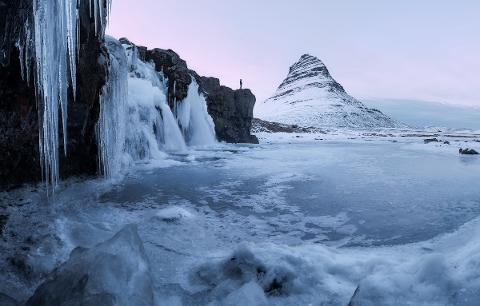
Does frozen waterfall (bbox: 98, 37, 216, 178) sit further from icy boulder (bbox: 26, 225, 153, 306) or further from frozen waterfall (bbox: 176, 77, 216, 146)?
icy boulder (bbox: 26, 225, 153, 306)

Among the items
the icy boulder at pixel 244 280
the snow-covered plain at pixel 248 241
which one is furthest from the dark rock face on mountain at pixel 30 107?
the icy boulder at pixel 244 280

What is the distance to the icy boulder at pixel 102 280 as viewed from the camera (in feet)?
10.0

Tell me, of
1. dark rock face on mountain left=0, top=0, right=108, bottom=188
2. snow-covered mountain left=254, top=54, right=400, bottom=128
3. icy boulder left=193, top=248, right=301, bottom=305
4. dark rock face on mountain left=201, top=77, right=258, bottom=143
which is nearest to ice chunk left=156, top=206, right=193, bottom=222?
icy boulder left=193, top=248, right=301, bottom=305

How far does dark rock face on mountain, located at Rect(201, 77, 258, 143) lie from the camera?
2738 centimetres

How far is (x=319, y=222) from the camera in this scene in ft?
21.7

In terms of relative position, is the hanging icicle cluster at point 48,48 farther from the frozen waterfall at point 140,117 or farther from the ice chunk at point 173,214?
the frozen waterfall at point 140,117

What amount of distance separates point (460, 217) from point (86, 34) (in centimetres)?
835

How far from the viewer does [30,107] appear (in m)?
7.67

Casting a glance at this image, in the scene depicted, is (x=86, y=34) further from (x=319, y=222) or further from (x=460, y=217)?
(x=460, y=217)

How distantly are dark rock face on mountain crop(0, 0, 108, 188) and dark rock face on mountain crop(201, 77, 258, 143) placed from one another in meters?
17.5

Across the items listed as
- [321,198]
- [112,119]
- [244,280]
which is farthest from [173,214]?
[112,119]

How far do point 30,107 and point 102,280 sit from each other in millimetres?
5650

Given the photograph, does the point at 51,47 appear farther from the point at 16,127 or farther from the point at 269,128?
the point at 269,128

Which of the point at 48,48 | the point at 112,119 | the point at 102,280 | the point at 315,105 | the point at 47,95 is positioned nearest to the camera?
the point at 102,280
